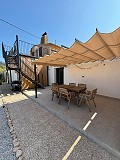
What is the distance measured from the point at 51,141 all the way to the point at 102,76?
5.16 metres

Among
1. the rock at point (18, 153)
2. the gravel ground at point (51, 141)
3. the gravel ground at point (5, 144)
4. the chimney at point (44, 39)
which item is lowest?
the gravel ground at point (5, 144)

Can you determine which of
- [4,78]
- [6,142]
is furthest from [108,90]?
[4,78]

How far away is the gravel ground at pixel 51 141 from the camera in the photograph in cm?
181

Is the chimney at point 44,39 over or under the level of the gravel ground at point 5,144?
over

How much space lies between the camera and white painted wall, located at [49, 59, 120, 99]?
553cm

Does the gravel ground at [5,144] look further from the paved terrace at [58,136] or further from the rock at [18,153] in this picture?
the paved terrace at [58,136]

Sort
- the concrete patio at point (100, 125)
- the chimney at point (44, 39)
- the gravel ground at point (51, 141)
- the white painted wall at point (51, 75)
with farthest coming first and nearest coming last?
the chimney at point (44, 39)
the white painted wall at point (51, 75)
the concrete patio at point (100, 125)
the gravel ground at point (51, 141)

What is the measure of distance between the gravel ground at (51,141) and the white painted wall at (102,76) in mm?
4149

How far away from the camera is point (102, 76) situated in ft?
20.0

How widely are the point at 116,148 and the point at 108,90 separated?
176 inches

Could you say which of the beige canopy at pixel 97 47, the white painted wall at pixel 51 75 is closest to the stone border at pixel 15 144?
the beige canopy at pixel 97 47

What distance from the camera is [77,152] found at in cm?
188

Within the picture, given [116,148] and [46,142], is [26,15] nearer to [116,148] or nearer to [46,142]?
[46,142]

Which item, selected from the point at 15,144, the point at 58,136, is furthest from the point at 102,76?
the point at 15,144
